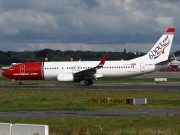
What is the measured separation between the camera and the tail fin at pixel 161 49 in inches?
2911

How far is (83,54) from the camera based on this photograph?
181250 millimetres

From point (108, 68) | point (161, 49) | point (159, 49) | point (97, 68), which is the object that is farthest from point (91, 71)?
point (161, 49)

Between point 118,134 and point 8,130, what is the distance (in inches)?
207

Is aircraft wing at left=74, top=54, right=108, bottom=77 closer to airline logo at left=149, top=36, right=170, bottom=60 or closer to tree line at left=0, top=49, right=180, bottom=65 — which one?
airline logo at left=149, top=36, right=170, bottom=60

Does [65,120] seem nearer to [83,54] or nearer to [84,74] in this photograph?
[84,74]

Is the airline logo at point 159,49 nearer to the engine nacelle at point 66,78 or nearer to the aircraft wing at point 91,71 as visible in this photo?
the aircraft wing at point 91,71

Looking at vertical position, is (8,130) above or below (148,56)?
below

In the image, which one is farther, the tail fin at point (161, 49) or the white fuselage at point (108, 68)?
the tail fin at point (161, 49)

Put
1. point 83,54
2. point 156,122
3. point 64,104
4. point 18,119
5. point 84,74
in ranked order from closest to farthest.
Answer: point 156,122, point 18,119, point 64,104, point 84,74, point 83,54

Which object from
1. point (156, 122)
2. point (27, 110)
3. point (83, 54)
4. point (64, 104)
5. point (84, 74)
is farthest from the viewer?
point (83, 54)

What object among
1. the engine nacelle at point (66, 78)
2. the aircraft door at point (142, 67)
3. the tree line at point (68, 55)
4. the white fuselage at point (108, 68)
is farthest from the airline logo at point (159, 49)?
the tree line at point (68, 55)

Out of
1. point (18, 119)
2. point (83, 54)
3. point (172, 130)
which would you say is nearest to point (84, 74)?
point (18, 119)

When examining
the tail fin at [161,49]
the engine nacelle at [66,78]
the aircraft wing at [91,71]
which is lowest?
Answer: the engine nacelle at [66,78]

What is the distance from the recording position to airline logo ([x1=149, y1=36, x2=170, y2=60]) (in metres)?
73.9
